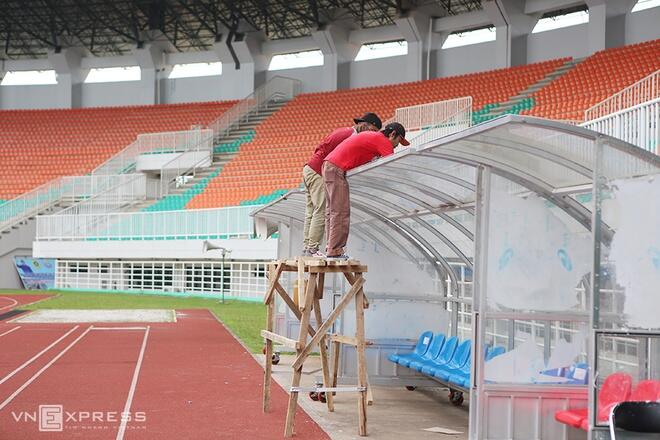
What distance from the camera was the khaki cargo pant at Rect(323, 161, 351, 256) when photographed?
29.3ft

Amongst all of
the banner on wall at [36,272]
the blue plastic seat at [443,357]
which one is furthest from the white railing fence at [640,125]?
the banner on wall at [36,272]

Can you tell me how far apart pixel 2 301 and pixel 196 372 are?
19.6 m

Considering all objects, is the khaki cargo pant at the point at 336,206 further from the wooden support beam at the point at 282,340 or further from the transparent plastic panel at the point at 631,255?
the transparent plastic panel at the point at 631,255

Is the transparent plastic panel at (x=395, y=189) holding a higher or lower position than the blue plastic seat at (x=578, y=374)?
higher

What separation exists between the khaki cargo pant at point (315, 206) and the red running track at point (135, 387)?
199 cm

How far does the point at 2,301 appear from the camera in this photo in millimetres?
31219

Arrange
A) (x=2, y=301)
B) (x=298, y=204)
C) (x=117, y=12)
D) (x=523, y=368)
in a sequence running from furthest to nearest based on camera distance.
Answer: (x=117, y=12) < (x=2, y=301) < (x=298, y=204) < (x=523, y=368)

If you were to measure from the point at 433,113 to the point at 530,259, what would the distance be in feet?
75.7

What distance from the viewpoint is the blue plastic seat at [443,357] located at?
35.7ft

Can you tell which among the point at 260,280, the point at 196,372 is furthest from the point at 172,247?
the point at 196,372

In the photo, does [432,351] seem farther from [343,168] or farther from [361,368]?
[343,168]

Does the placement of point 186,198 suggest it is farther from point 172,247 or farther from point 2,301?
point 2,301

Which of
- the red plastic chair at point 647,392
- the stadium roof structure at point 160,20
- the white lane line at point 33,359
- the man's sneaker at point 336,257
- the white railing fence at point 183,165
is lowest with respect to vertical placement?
the white lane line at point 33,359

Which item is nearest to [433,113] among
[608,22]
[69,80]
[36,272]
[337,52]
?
[608,22]
